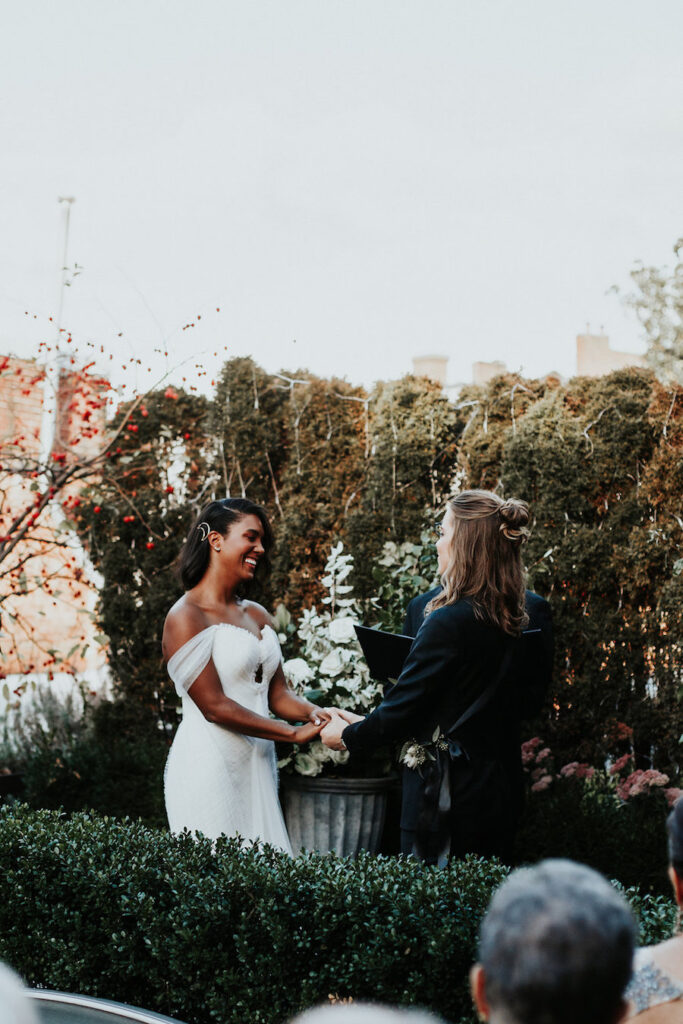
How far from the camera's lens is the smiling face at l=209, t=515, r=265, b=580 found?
412cm

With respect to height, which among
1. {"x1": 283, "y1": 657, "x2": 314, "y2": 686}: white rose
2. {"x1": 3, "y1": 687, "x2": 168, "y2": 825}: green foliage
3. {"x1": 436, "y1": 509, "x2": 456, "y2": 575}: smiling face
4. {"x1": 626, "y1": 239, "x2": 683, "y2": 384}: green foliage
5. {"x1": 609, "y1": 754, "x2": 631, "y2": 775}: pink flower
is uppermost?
{"x1": 626, "y1": 239, "x2": 683, "y2": 384}: green foliage

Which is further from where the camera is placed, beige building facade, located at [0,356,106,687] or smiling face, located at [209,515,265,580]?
beige building facade, located at [0,356,106,687]

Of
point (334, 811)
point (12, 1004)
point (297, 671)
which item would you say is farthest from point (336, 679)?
point (12, 1004)

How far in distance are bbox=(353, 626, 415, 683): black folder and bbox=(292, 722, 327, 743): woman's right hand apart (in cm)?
35

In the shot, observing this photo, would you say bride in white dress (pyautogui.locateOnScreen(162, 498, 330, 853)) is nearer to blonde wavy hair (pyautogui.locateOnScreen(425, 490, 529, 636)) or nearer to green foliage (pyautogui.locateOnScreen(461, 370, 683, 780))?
blonde wavy hair (pyautogui.locateOnScreen(425, 490, 529, 636))

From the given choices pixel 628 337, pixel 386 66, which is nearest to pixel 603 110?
pixel 386 66

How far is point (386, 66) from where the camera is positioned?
748 centimetres

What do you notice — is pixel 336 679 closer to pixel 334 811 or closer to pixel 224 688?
pixel 334 811

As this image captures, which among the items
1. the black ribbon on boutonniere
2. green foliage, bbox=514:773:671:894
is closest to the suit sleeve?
the black ribbon on boutonniere

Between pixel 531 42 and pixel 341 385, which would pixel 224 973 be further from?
pixel 531 42

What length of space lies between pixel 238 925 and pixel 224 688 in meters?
1.20

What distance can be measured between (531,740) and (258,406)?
3.15 metres

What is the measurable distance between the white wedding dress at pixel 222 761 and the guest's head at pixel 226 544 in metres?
0.28

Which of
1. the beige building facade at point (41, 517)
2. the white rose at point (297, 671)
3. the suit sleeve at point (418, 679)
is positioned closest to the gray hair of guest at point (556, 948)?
the suit sleeve at point (418, 679)
